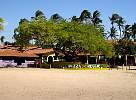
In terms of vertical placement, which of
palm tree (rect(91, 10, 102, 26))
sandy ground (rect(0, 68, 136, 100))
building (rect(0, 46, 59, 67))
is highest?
palm tree (rect(91, 10, 102, 26))

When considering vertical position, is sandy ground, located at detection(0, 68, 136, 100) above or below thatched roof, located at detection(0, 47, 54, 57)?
below

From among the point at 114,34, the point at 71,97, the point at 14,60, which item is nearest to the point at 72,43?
the point at 14,60

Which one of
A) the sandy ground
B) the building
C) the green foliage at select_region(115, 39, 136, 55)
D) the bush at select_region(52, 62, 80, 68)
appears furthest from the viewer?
the green foliage at select_region(115, 39, 136, 55)

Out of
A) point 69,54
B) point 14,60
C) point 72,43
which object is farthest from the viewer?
point 14,60

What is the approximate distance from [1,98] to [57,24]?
1709 inches

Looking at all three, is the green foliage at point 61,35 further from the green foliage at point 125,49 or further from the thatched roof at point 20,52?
the green foliage at point 125,49

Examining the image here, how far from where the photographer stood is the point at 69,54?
6141 centimetres

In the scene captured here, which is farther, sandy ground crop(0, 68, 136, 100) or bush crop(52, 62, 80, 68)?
bush crop(52, 62, 80, 68)

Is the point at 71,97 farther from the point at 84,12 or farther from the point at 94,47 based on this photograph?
the point at 84,12

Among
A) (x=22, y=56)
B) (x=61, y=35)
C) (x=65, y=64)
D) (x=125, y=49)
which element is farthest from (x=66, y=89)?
(x=125, y=49)

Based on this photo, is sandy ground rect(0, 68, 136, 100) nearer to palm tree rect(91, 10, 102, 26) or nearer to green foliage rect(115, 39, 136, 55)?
green foliage rect(115, 39, 136, 55)

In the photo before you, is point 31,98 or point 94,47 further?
point 94,47

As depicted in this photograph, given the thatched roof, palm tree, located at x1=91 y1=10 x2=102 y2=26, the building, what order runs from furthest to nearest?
1. palm tree, located at x1=91 y1=10 x2=102 y2=26
2. the thatched roof
3. the building

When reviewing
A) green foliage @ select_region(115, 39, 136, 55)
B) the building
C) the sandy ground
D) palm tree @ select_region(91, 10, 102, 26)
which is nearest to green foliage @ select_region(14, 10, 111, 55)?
the building
